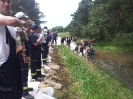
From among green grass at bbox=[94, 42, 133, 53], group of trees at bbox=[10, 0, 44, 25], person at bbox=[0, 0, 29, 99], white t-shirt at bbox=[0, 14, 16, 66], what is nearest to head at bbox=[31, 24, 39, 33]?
person at bbox=[0, 0, 29, 99]

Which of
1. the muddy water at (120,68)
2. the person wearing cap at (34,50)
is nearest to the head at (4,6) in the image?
the person wearing cap at (34,50)

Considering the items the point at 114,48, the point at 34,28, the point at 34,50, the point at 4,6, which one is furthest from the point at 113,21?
the point at 4,6

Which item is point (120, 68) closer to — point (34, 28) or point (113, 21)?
point (34, 28)

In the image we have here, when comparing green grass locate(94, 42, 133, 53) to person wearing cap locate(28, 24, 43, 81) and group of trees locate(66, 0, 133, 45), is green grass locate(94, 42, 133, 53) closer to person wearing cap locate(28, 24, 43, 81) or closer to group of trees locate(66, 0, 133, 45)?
group of trees locate(66, 0, 133, 45)

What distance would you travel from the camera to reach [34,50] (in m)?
6.13

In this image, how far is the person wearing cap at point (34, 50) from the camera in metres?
5.78

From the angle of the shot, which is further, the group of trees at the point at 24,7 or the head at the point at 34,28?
the group of trees at the point at 24,7

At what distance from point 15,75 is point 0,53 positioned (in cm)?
35

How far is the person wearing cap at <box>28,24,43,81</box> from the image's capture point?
5777 mm

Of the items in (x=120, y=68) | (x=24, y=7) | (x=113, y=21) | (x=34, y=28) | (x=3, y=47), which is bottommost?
(x=120, y=68)

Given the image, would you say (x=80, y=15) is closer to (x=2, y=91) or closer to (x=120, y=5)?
(x=120, y=5)

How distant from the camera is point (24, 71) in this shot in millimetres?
4680

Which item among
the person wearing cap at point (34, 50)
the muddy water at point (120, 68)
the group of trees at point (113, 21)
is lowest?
the muddy water at point (120, 68)

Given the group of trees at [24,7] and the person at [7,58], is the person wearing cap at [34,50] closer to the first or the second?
the person at [7,58]
